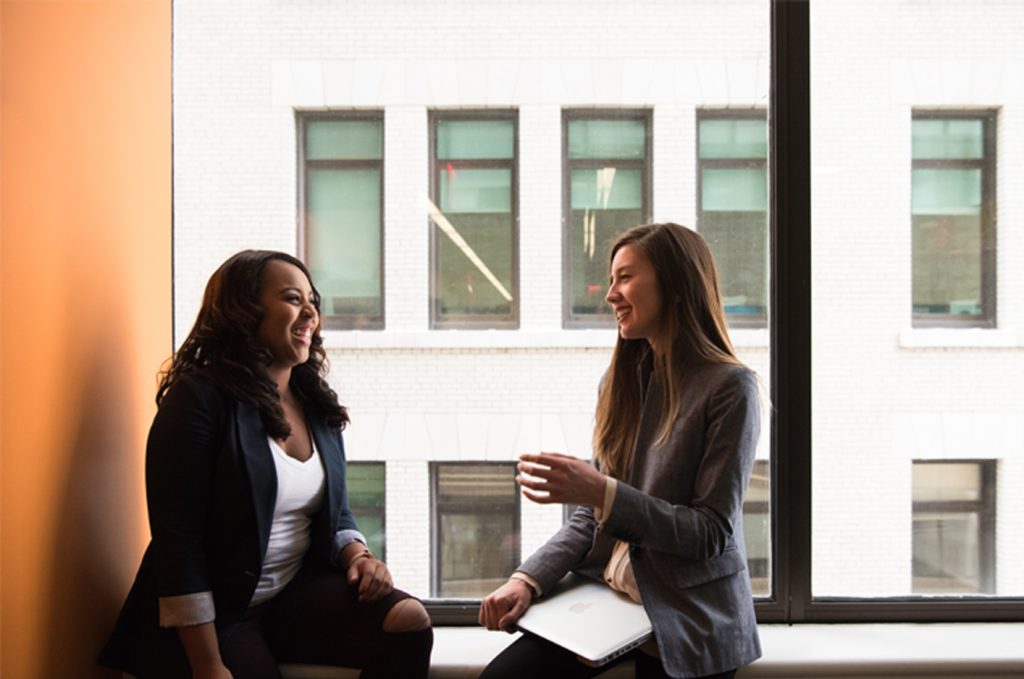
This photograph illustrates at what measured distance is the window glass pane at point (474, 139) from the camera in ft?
8.26

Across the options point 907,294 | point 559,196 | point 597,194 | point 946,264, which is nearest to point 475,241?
point 559,196

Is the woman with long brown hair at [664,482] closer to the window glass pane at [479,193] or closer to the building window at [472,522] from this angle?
the building window at [472,522]

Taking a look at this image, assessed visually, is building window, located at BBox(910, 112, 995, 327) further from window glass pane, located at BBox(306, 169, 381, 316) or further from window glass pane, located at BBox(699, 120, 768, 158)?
window glass pane, located at BBox(306, 169, 381, 316)

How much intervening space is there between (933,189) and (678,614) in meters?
1.56

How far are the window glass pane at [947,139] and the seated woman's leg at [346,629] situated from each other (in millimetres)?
1947

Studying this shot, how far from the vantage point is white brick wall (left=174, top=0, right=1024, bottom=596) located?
2.48 metres

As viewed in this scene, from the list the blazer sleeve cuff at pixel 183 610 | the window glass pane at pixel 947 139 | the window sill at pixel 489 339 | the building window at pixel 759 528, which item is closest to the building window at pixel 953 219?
the window glass pane at pixel 947 139

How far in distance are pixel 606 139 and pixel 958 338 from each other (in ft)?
3.92

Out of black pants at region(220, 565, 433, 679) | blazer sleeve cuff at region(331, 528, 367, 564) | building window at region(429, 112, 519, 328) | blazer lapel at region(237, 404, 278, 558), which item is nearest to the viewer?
blazer lapel at region(237, 404, 278, 558)

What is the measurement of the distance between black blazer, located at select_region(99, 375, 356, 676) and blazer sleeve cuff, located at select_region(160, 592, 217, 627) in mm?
14

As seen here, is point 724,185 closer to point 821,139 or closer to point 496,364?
point 821,139

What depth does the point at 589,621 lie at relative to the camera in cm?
181

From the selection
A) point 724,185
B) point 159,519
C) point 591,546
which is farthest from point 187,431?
point 724,185

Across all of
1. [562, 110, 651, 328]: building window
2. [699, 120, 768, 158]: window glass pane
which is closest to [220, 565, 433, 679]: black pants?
[562, 110, 651, 328]: building window
